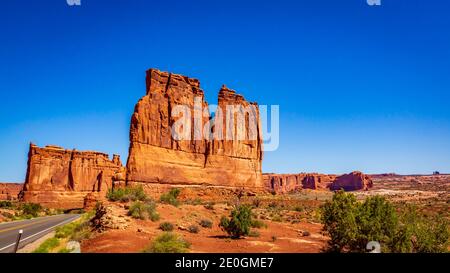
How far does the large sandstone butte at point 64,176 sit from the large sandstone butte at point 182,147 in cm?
1584

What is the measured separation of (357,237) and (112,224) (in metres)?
11.0

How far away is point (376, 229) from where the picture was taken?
12.8 metres

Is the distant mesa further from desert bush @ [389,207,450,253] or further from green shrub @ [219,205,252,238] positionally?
desert bush @ [389,207,450,253]

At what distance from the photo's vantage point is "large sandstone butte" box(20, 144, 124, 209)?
72312 millimetres

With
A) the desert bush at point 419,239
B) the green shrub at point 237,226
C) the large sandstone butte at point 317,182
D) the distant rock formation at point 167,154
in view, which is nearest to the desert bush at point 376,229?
the desert bush at point 419,239

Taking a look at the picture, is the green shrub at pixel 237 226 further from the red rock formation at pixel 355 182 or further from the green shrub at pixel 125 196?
the red rock formation at pixel 355 182

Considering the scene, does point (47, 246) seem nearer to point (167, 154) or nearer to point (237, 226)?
point (237, 226)

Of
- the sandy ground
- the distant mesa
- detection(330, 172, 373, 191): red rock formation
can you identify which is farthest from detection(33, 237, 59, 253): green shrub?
detection(330, 172, 373, 191): red rock formation

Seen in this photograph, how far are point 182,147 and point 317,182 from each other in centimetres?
10561
